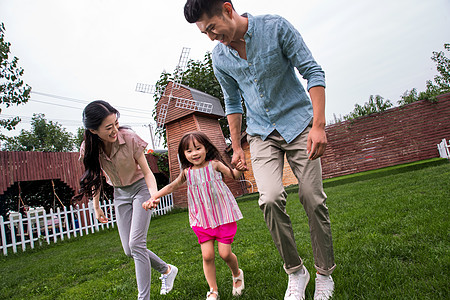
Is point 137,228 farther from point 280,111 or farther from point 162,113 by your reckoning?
point 162,113

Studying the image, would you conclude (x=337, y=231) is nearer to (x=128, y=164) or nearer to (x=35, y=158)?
(x=128, y=164)

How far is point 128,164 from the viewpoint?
9.43ft

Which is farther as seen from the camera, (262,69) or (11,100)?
(11,100)

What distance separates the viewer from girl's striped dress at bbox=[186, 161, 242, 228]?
8.69 ft

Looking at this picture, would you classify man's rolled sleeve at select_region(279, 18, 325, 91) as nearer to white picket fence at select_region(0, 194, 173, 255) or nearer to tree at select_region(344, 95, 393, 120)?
white picket fence at select_region(0, 194, 173, 255)

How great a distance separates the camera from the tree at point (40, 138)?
32938mm

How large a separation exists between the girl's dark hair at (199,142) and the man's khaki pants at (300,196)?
0.66 meters

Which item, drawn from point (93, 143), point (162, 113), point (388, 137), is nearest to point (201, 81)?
point (162, 113)

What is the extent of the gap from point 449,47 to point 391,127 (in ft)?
24.6

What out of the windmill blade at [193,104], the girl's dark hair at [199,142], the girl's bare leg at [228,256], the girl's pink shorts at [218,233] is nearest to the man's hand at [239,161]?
the girl's dark hair at [199,142]

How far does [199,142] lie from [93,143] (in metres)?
1.03

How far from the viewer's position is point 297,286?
214 cm

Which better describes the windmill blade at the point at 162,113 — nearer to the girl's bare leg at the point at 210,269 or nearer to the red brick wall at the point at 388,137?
the red brick wall at the point at 388,137

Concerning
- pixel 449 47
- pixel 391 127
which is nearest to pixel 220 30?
pixel 391 127
